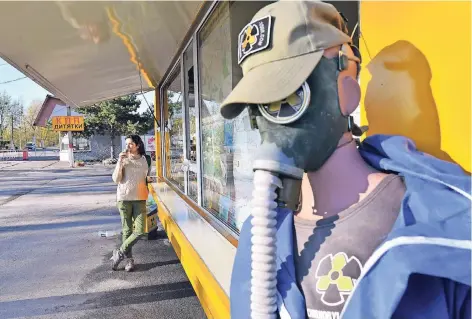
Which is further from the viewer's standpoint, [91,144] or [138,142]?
[91,144]

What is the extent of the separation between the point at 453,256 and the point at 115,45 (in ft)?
12.9

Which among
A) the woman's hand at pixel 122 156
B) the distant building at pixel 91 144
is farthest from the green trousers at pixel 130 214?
the distant building at pixel 91 144

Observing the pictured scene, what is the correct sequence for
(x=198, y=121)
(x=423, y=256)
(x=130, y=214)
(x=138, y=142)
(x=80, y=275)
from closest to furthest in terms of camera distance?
(x=423, y=256), (x=198, y=121), (x=80, y=275), (x=130, y=214), (x=138, y=142)

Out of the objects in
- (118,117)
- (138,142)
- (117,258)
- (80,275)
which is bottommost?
(80,275)

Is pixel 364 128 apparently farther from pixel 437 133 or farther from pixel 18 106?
pixel 18 106

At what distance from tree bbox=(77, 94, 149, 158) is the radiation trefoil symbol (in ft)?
80.2

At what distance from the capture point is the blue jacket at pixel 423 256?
2.20 feet

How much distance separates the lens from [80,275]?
417cm

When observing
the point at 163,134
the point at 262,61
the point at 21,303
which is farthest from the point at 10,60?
the point at 262,61

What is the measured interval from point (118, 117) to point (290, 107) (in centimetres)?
2527

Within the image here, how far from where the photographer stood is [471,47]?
856mm

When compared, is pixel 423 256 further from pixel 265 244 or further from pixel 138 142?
pixel 138 142

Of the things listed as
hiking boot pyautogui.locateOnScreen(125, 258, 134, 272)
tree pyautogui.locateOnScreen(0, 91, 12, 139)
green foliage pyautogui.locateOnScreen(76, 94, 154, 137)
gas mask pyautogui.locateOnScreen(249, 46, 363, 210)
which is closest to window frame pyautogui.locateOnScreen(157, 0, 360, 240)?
hiking boot pyautogui.locateOnScreen(125, 258, 134, 272)

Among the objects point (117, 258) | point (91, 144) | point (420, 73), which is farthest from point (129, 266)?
point (91, 144)
